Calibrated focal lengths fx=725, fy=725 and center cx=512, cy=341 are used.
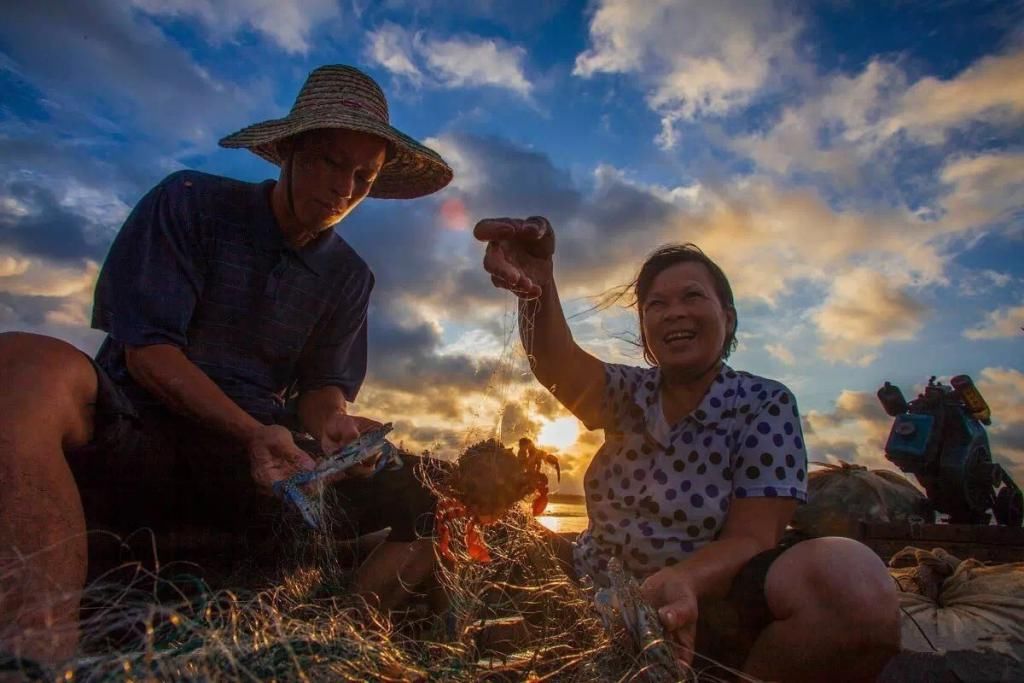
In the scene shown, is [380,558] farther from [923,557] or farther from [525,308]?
[923,557]

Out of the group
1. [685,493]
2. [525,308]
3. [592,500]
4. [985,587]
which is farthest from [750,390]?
[985,587]

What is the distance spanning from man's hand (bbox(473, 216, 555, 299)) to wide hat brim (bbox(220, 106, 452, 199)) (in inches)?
31.7

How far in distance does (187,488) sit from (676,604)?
2101 millimetres

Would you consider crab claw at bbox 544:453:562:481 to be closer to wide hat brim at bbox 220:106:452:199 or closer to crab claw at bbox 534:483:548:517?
crab claw at bbox 534:483:548:517

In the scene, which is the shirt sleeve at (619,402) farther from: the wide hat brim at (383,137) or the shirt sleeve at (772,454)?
the wide hat brim at (383,137)

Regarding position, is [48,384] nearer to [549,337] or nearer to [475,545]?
[475,545]

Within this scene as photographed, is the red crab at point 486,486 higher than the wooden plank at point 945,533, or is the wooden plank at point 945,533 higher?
the red crab at point 486,486

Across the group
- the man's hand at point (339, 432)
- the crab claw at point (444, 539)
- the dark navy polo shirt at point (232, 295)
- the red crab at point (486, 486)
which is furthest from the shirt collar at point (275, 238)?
the crab claw at point (444, 539)

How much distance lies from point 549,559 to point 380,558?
804 mm

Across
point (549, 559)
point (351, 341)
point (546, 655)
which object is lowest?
point (546, 655)

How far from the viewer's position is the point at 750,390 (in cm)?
285

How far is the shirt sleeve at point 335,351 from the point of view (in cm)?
377

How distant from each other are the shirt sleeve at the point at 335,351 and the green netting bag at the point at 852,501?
402 centimetres

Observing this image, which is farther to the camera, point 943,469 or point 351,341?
point 943,469
